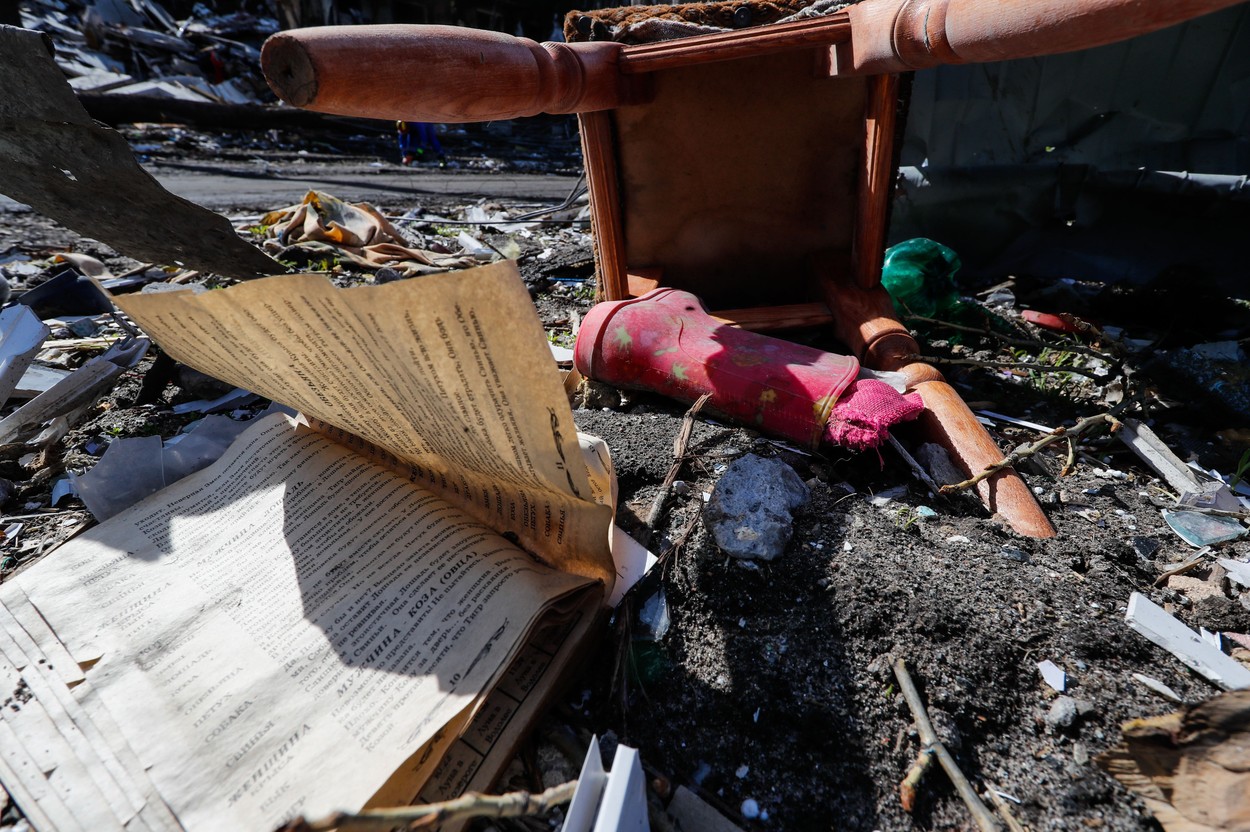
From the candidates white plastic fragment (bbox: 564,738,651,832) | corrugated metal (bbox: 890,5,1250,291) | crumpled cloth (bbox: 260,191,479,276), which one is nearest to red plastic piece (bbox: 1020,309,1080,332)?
corrugated metal (bbox: 890,5,1250,291)

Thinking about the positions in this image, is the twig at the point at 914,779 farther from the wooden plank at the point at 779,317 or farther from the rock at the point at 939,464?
the wooden plank at the point at 779,317

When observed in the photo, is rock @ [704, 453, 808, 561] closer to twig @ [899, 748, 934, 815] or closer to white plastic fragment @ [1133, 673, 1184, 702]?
twig @ [899, 748, 934, 815]

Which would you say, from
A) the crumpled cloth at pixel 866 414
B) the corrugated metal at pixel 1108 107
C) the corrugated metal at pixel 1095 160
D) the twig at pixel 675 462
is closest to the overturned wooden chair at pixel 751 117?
the crumpled cloth at pixel 866 414

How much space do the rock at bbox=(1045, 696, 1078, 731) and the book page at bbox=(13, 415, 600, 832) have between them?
1.72ft

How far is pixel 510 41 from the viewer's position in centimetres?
99

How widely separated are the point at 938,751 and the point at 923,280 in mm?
1606

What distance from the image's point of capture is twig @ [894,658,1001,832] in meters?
0.61

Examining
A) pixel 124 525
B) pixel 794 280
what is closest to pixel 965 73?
pixel 794 280

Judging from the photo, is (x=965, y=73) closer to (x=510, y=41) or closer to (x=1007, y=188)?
(x=1007, y=188)

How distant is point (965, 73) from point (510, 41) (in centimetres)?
227

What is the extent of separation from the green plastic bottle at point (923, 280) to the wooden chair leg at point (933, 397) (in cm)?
41

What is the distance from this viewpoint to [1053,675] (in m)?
0.72

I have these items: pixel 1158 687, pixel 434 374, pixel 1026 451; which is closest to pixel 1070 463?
pixel 1026 451

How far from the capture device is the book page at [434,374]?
642mm
